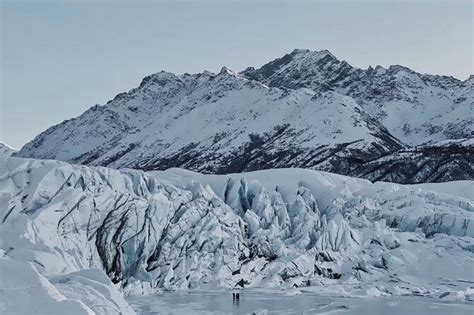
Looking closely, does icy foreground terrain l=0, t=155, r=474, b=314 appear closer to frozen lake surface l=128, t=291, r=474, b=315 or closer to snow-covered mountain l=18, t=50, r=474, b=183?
frozen lake surface l=128, t=291, r=474, b=315

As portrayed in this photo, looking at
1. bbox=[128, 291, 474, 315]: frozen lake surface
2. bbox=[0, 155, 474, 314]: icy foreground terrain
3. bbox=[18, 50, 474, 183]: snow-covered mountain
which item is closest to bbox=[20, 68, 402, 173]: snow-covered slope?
bbox=[18, 50, 474, 183]: snow-covered mountain

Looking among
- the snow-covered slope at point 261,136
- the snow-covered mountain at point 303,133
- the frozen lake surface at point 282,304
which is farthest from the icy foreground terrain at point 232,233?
the snow-covered slope at point 261,136

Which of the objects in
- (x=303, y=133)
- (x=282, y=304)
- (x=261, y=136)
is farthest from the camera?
(x=261, y=136)

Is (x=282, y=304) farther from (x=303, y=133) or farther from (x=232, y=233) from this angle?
(x=303, y=133)

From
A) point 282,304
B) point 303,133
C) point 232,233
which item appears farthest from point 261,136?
point 282,304

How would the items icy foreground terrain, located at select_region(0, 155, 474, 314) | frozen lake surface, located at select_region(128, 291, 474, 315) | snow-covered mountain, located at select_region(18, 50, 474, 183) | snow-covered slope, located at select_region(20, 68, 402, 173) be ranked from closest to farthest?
frozen lake surface, located at select_region(128, 291, 474, 315), icy foreground terrain, located at select_region(0, 155, 474, 314), snow-covered mountain, located at select_region(18, 50, 474, 183), snow-covered slope, located at select_region(20, 68, 402, 173)

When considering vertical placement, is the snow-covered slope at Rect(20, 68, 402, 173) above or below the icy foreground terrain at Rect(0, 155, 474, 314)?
above
